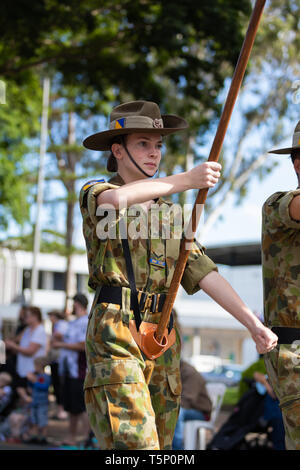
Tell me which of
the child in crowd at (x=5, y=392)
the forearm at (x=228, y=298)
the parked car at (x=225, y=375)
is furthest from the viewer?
the parked car at (x=225, y=375)

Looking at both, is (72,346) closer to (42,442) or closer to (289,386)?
(42,442)

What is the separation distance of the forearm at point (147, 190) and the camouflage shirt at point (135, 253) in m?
0.17

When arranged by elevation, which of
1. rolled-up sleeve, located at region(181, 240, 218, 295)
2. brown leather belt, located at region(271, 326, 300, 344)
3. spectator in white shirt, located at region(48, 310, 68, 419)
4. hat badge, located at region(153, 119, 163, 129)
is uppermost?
hat badge, located at region(153, 119, 163, 129)

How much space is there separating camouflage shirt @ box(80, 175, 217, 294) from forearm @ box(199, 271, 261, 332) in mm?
42

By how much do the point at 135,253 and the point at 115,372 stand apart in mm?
538

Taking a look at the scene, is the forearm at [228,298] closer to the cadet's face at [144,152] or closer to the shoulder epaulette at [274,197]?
the shoulder epaulette at [274,197]

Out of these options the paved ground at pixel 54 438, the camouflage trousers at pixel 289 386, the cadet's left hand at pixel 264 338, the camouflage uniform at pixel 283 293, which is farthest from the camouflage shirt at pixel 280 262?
the paved ground at pixel 54 438

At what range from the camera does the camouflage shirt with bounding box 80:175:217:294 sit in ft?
10.8

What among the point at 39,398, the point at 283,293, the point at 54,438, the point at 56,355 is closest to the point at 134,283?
the point at 283,293

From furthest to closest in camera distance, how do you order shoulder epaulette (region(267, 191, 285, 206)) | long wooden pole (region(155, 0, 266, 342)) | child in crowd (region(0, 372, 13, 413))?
child in crowd (region(0, 372, 13, 413)), shoulder epaulette (region(267, 191, 285, 206)), long wooden pole (region(155, 0, 266, 342))

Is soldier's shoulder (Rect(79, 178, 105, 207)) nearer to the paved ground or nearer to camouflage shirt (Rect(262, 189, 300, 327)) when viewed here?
camouflage shirt (Rect(262, 189, 300, 327))

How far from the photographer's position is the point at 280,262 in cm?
366

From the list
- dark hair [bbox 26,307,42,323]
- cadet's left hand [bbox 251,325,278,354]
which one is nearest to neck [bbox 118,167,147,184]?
cadet's left hand [bbox 251,325,278,354]

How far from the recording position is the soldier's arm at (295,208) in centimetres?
346
